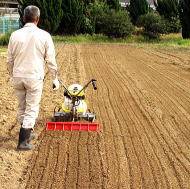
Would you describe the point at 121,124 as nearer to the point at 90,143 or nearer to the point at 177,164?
the point at 90,143

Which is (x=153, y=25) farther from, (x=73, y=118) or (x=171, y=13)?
(x=73, y=118)

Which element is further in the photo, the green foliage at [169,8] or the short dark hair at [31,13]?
the green foliage at [169,8]

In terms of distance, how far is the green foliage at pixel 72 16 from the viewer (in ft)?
122

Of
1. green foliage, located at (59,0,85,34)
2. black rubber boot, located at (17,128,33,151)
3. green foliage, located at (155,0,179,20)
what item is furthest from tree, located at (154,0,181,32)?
black rubber boot, located at (17,128,33,151)

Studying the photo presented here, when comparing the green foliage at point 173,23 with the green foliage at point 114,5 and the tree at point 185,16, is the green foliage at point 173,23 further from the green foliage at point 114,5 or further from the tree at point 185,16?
the green foliage at point 114,5

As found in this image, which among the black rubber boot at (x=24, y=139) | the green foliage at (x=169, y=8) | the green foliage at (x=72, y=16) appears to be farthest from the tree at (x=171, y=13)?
the black rubber boot at (x=24, y=139)

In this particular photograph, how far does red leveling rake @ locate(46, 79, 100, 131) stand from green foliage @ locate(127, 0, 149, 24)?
40.5 metres

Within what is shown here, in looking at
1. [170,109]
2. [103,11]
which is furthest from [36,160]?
[103,11]

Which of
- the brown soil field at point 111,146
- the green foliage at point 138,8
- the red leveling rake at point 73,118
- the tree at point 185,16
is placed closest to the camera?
the brown soil field at point 111,146

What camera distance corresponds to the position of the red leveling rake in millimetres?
7364

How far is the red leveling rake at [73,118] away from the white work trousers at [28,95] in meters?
1.02

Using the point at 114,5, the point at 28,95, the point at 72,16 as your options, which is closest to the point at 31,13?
the point at 28,95

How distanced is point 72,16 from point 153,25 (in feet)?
24.4

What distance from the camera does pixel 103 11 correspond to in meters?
40.8
